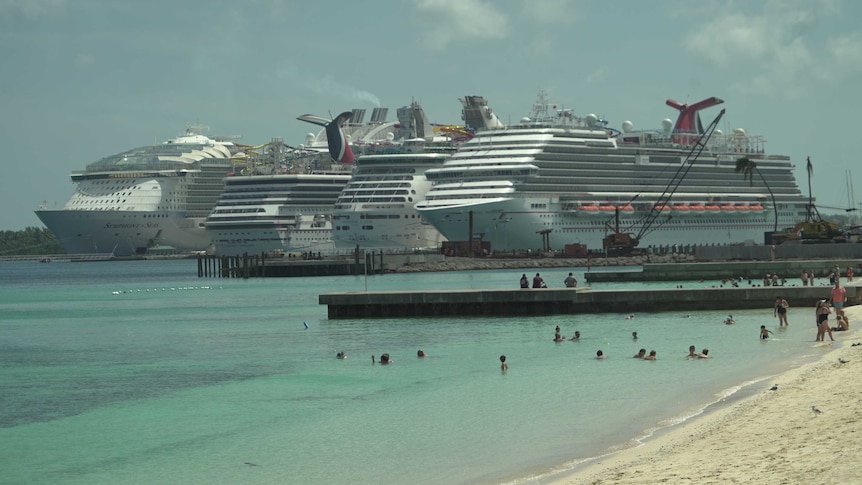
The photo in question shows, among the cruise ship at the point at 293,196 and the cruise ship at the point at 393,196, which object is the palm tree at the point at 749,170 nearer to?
the cruise ship at the point at 393,196

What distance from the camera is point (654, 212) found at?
126 meters

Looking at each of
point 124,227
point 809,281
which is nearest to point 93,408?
point 809,281

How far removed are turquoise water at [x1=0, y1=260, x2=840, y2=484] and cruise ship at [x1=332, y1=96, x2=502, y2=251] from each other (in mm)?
80912

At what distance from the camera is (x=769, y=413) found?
18.7 metres

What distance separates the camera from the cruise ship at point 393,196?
129 metres

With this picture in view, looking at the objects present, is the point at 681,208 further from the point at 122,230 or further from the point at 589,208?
the point at 122,230

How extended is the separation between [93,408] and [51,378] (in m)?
6.48

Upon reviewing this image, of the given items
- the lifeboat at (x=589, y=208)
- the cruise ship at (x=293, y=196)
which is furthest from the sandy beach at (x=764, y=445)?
the cruise ship at (x=293, y=196)

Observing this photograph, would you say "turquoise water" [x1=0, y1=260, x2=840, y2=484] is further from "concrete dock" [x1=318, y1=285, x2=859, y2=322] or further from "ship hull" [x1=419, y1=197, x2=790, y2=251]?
"ship hull" [x1=419, y1=197, x2=790, y2=251]

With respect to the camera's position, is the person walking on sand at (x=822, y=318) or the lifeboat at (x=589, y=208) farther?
the lifeboat at (x=589, y=208)

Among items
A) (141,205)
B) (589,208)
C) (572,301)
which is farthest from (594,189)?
(572,301)

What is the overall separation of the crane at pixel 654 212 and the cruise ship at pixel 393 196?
65.1ft

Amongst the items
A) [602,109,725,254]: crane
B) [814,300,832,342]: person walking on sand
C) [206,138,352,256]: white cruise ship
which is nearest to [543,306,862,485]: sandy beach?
[814,300,832,342]: person walking on sand

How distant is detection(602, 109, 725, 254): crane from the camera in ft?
362
